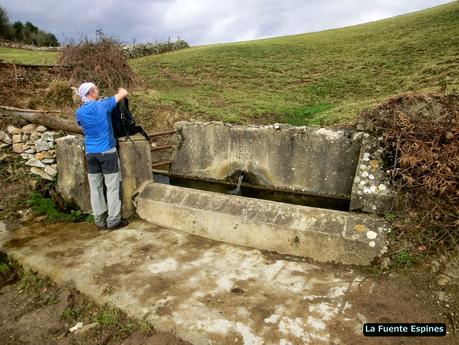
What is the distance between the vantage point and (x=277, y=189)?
5.85 meters

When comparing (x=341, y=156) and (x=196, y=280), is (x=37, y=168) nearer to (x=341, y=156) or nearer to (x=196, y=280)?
(x=196, y=280)

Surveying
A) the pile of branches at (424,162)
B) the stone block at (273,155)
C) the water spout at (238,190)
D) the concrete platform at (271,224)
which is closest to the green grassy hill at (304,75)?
the stone block at (273,155)

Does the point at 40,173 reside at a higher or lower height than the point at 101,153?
lower

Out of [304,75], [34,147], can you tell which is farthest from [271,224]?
[304,75]

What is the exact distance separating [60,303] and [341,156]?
403 centimetres

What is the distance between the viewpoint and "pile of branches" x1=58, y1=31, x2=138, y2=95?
1062 cm

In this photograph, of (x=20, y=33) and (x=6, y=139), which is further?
(x=20, y=33)

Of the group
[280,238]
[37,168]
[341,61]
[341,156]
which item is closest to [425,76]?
[341,61]

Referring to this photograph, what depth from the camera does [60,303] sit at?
10.7 ft

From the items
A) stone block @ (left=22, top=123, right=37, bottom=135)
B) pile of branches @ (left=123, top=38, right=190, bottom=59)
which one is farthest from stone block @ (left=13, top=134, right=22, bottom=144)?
pile of branches @ (left=123, top=38, right=190, bottom=59)

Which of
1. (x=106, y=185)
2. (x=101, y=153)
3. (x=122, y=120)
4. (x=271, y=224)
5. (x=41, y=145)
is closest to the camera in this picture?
(x=271, y=224)

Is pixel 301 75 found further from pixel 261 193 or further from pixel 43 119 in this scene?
pixel 43 119

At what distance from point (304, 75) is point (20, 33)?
37.5 m

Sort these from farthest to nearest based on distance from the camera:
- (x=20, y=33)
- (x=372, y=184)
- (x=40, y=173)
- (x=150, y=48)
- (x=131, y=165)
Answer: (x=20, y=33)
(x=150, y=48)
(x=40, y=173)
(x=131, y=165)
(x=372, y=184)
